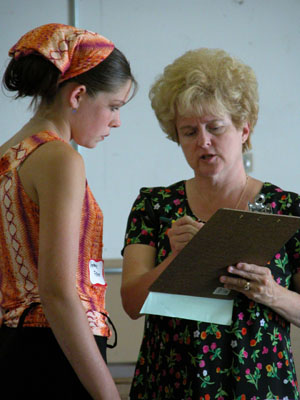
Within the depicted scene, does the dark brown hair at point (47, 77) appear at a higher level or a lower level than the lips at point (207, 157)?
higher

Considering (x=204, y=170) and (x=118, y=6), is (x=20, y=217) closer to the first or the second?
(x=204, y=170)

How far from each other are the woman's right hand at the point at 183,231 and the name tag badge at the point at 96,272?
23 centimetres

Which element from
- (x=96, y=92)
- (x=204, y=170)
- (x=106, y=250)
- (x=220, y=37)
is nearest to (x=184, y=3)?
(x=220, y=37)

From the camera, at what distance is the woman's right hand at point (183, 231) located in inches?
54.6

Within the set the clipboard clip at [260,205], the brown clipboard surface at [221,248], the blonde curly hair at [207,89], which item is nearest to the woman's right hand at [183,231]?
the brown clipboard surface at [221,248]

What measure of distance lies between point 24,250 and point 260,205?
683 millimetres

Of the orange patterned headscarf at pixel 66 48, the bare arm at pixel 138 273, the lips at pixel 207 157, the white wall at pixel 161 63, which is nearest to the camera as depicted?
the orange patterned headscarf at pixel 66 48

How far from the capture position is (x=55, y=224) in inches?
42.3

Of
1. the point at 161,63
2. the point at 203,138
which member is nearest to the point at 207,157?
the point at 203,138

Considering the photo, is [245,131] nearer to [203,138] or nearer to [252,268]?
[203,138]

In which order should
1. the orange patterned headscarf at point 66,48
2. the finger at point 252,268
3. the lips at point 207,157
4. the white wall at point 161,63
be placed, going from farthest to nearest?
1. the white wall at point 161,63
2. the lips at point 207,157
3. the finger at point 252,268
4. the orange patterned headscarf at point 66,48

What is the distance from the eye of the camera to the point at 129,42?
10.3ft

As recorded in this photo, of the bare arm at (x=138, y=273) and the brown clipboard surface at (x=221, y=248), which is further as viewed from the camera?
the bare arm at (x=138, y=273)

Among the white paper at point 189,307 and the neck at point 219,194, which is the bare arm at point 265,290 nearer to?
the white paper at point 189,307
